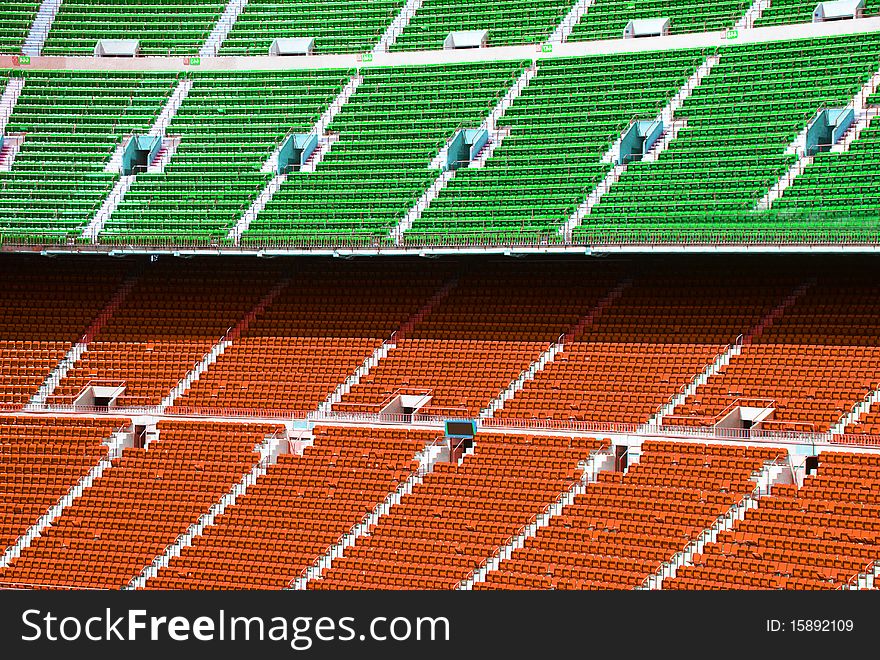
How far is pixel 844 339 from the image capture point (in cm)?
4272

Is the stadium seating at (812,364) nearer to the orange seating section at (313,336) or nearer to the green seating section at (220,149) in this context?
the orange seating section at (313,336)

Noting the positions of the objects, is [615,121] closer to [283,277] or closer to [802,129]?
[802,129]

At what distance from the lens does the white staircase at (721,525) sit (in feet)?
126

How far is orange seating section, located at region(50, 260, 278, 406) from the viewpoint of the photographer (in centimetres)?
4834

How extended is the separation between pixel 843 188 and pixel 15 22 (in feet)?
91.8

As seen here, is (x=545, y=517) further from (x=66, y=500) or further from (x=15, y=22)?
(x=15, y=22)

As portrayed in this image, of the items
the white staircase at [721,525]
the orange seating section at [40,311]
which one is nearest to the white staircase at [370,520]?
the white staircase at [721,525]

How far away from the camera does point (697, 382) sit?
4350 cm

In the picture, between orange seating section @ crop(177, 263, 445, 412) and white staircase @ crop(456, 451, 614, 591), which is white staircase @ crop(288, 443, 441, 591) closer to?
white staircase @ crop(456, 451, 614, 591)

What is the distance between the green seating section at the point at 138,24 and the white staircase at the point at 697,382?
68.9 feet

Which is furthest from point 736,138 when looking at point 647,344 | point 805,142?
point 647,344

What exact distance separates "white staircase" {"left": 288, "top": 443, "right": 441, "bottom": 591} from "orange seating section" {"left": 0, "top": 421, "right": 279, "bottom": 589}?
388 cm

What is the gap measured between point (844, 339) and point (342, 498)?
520 inches

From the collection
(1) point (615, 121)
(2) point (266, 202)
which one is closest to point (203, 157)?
(2) point (266, 202)
